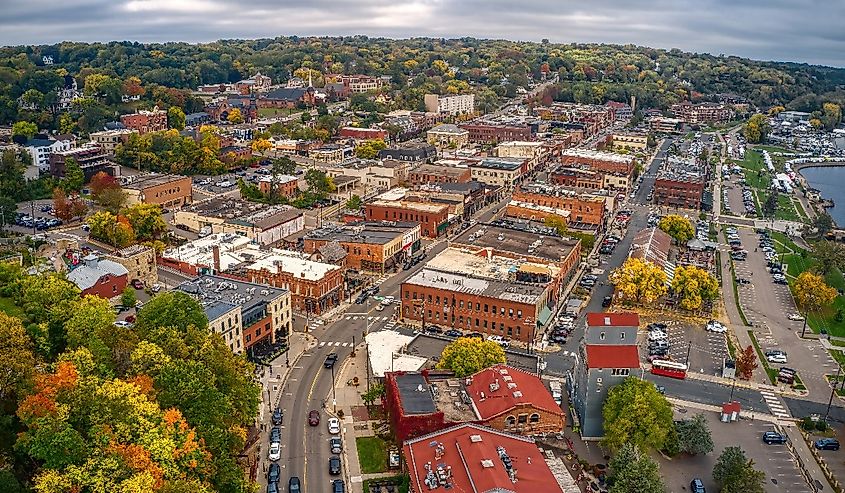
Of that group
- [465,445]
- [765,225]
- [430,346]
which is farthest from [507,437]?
[765,225]

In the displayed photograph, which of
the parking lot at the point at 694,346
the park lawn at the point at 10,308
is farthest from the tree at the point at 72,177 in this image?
the parking lot at the point at 694,346

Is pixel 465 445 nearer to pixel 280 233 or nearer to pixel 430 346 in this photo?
pixel 430 346

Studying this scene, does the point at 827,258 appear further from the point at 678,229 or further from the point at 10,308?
the point at 10,308

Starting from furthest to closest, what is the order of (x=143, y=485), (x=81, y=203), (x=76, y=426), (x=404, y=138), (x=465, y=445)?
(x=404, y=138) < (x=81, y=203) < (x=465, y=445) < (x=76, y=426) < (x=143, y=485)

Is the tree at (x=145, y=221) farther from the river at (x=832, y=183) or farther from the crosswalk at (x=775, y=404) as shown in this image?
the river at (x=832, y=183)

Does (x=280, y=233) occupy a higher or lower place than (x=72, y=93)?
lower

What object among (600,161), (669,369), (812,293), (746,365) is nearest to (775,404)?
(746,365)
